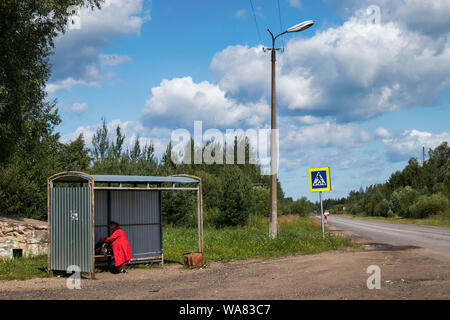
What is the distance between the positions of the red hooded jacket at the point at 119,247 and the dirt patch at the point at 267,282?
1.41 ft

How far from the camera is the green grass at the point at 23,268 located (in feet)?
41.6

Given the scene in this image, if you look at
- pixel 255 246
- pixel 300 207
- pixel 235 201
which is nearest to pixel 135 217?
pixel 255 246

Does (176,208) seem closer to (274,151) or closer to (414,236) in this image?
(274,151)

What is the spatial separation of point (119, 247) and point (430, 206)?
49.2 m

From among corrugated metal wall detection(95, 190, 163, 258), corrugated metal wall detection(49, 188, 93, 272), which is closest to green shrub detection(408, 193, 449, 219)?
corrugated metal wall detection(95, 190, 163, 258)

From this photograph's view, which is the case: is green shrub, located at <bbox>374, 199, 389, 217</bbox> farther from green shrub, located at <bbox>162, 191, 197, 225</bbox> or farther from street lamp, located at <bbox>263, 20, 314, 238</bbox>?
street lamp, located at <bbox>263, 20, 314, 238</bbox>

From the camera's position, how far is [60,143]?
46875mm

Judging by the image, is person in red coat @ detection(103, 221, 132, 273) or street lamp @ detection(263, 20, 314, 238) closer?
person in red coat @ detection(103, 221, 132, 273)

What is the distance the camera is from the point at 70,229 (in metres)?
12.9

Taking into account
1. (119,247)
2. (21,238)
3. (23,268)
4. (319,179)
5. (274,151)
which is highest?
(274,151)

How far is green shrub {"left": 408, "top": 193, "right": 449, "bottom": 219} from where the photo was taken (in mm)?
54000

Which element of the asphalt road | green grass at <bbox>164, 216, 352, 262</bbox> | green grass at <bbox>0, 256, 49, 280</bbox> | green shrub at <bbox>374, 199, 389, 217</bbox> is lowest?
green shrub at <bbox>374, 199, 389, 217</bbox>

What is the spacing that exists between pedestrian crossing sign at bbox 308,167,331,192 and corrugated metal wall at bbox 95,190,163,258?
7.79 m
